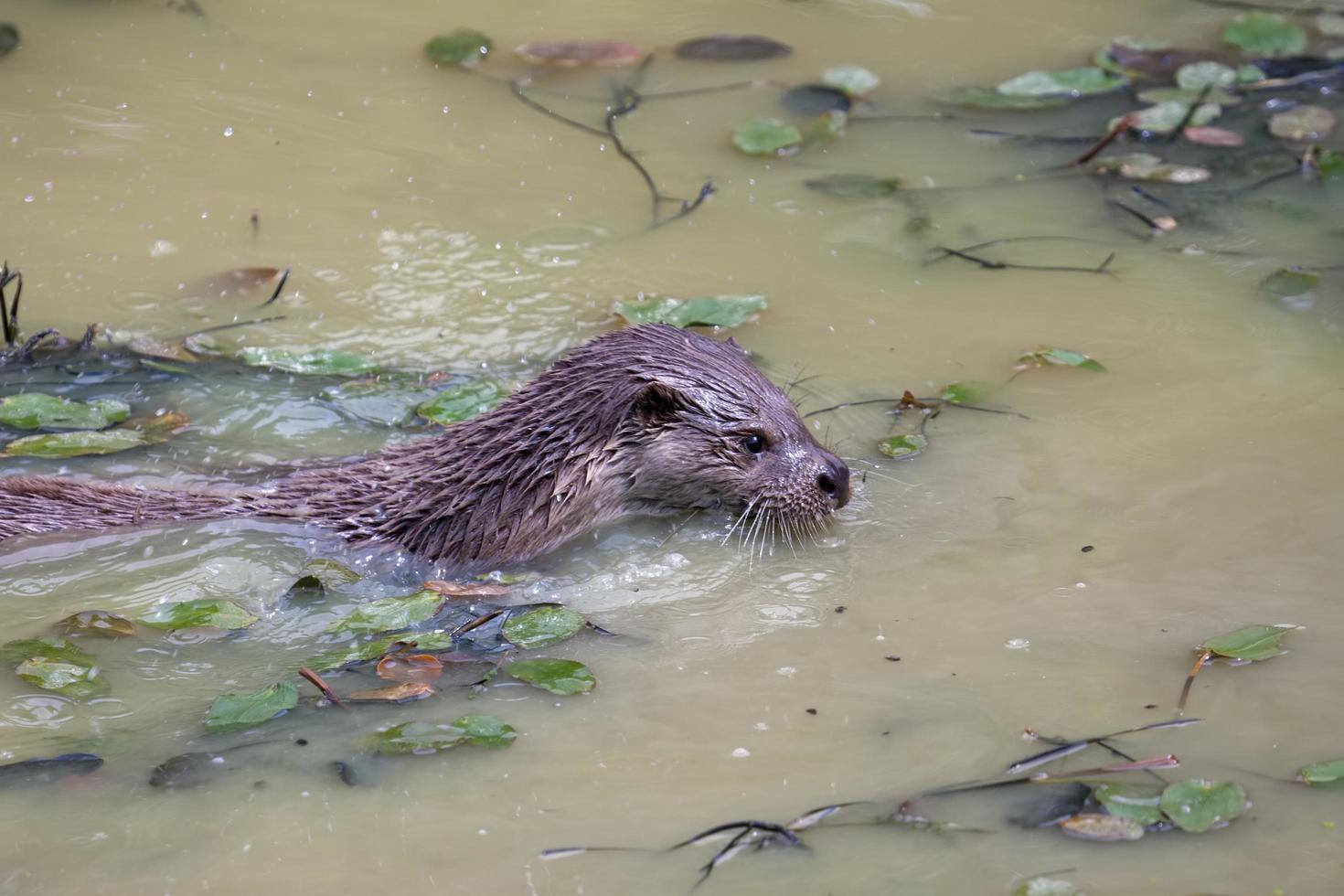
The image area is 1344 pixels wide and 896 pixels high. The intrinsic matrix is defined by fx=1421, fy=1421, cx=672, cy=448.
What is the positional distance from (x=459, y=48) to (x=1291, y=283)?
11.4 ft

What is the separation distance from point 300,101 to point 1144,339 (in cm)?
347

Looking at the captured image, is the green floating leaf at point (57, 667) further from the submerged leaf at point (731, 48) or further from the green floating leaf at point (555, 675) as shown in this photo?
the submerged leaf at point (731, 48)

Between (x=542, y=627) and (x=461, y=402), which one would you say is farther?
(x=461, y=402)

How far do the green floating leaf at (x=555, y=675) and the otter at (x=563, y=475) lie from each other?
1.74 feet

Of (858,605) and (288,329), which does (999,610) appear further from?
(288,329)

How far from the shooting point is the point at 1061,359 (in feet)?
13.2

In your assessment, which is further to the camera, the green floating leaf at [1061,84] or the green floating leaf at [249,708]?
the green floating leaf at [1061,84]

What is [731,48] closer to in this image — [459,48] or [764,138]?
[764,138]

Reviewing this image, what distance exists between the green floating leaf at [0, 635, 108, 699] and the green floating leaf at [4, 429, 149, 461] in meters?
0.93

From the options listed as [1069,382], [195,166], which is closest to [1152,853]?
[1069,382]

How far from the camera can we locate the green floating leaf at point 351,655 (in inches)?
114

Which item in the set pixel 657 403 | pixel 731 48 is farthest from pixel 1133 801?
pixel 731 48

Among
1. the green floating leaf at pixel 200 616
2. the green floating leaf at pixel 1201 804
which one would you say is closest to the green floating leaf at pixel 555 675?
the green floating leaf at pixel 200 616

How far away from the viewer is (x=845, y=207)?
5035 millimetres
